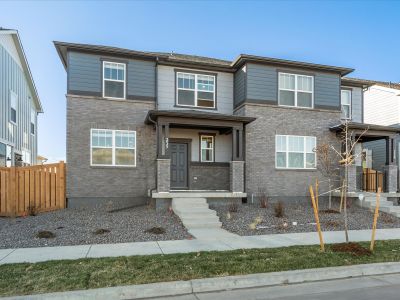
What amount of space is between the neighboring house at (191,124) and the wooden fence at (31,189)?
536 millimetres

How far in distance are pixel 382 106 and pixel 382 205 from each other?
10414 mm

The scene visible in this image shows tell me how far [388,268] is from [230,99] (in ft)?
36.6

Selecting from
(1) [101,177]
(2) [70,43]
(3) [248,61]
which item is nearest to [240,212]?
(1) [101,177]

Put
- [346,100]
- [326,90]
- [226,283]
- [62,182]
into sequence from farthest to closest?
[346,100]
[326,90]
[62,182]
[226,283]

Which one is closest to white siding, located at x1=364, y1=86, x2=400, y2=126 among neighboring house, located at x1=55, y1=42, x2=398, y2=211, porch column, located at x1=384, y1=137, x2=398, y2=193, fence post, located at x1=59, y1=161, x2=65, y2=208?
porch column, located at x1=384, y1=137, x2=398, y2=193

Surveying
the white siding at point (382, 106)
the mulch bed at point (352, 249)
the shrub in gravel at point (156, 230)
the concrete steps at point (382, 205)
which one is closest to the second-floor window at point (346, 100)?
the concrete steps at point (382, 205)

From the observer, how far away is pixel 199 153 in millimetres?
15430

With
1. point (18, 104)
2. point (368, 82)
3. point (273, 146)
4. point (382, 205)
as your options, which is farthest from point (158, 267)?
point (18, 104)

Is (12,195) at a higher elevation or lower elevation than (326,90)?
lower

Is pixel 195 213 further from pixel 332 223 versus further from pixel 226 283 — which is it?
pixel 226 283

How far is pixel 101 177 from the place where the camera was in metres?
13.7

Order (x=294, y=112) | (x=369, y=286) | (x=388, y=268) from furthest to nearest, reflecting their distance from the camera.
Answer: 1. (x=294, y=112)
2. (x=388, y=268)
3. (x=369, y=286)

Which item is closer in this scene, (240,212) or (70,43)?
(240,212)

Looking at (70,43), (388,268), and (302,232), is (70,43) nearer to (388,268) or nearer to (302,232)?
(302,232)
